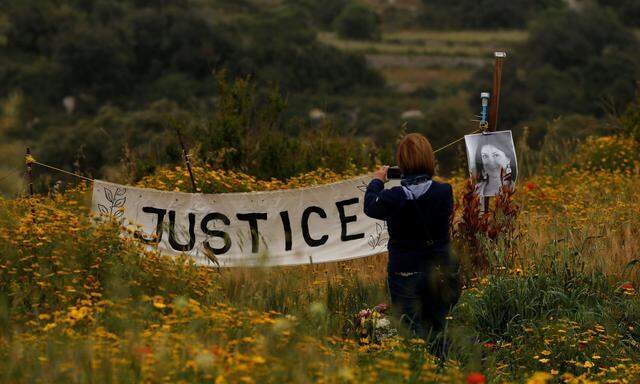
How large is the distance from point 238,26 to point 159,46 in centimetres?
905

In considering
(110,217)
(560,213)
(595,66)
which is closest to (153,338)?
(110,217)

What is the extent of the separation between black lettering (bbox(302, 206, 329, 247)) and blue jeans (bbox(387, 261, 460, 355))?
6.48 feet

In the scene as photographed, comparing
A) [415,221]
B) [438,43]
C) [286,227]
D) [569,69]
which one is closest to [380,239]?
[286,227]

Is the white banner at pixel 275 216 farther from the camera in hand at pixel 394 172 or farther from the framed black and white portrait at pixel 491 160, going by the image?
the camera in hand at pixel 394 172

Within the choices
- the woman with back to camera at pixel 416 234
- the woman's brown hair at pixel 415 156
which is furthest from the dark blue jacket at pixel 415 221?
the woman's brown hair at pixel 415 156

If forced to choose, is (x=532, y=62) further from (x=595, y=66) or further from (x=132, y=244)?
(x=132, y=244)

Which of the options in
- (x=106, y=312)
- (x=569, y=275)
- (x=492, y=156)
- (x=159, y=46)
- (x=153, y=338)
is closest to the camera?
(x=153, y=338)

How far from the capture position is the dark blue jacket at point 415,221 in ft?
20.3

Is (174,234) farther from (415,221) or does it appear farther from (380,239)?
(415,221)

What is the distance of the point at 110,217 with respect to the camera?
726cm

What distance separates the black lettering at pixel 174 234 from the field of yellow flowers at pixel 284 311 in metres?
0.58

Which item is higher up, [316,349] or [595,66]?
[595,66]

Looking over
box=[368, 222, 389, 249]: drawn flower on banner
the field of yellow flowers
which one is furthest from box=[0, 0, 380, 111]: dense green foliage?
the field of yellow flowers

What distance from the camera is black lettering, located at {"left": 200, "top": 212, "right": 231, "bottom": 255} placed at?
7.92 m
